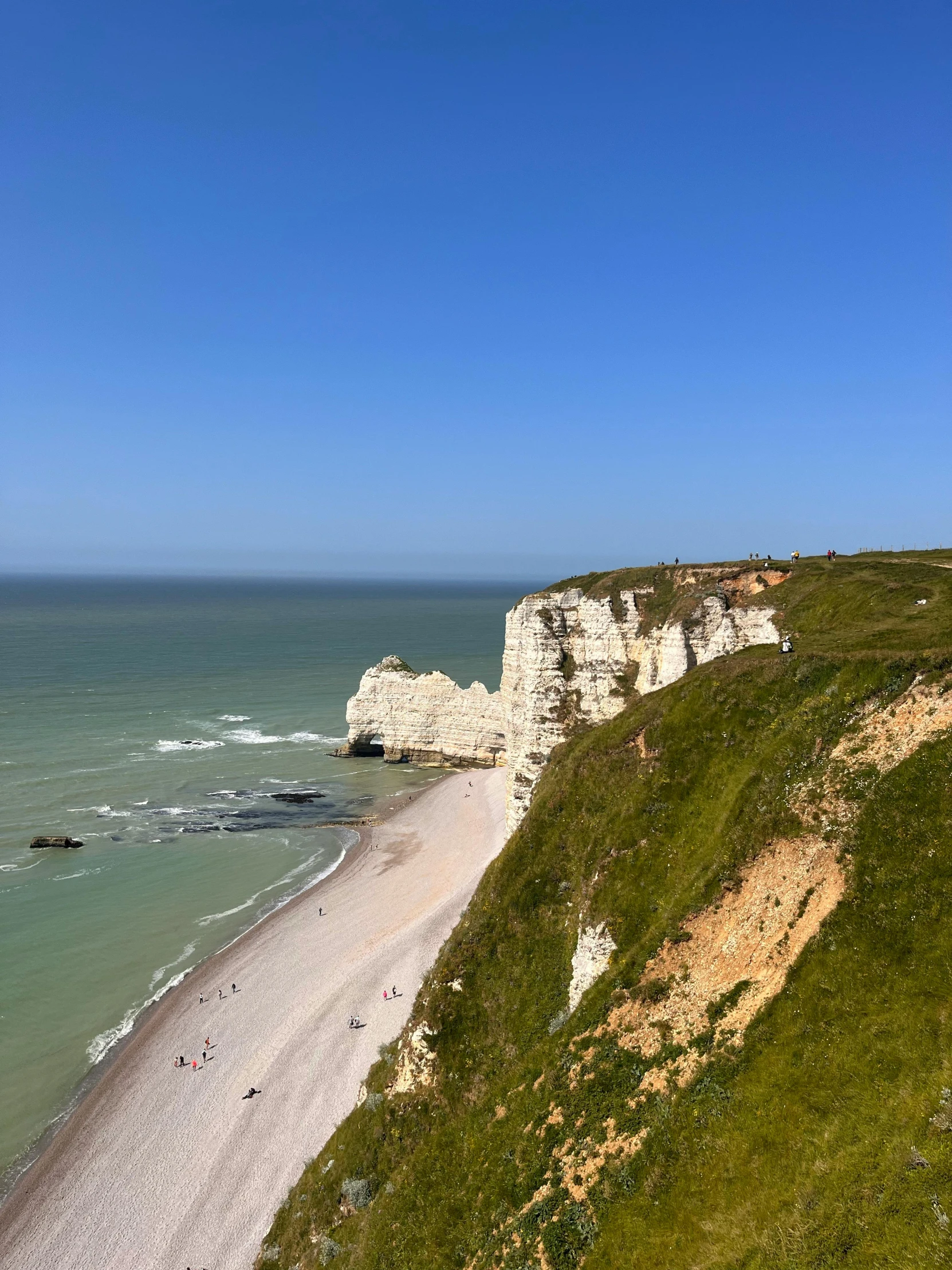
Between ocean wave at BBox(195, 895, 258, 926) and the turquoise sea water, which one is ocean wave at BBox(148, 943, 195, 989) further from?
→ ocean wave at BBox(195, 895, 258, 926)

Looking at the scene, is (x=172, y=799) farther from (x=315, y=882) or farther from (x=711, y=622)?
(x=711, y=622)

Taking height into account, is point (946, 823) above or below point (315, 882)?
above

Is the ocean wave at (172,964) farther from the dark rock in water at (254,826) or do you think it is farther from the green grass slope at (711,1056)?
the green grass slope at (711,1056)

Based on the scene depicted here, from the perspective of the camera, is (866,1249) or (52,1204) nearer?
(866,1249)

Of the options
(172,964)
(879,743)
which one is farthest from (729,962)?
(172,964)

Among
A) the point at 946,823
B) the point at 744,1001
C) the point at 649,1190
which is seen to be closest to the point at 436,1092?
the point at 649,1190

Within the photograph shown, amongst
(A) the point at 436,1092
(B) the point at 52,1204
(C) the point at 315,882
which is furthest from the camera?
(C) the point at 315,882
